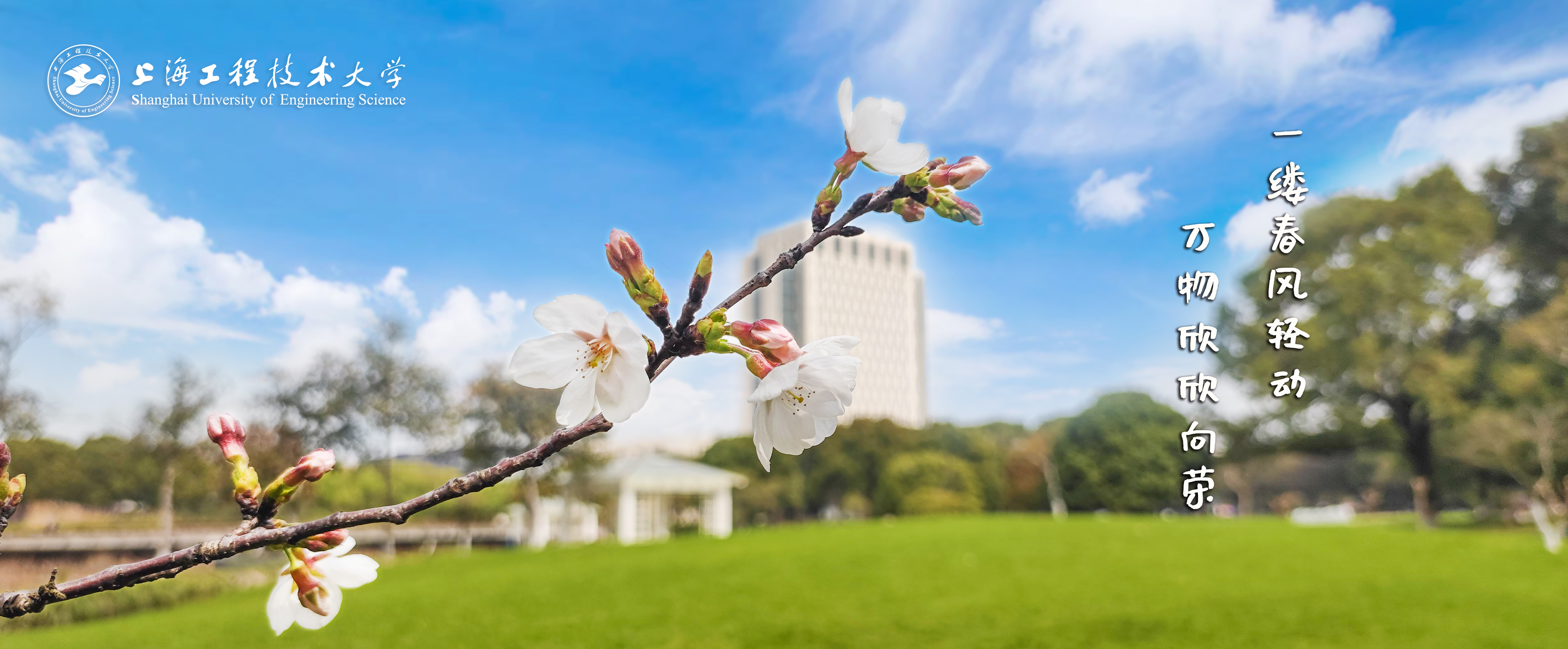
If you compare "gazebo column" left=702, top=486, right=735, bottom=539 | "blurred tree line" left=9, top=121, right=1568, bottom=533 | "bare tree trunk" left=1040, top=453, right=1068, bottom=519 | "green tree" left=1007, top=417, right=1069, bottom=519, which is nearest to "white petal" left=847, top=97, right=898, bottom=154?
"blurred tree line" left=9, top=121, right=1568, bottom=533

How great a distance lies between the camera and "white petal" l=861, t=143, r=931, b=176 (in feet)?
1.71

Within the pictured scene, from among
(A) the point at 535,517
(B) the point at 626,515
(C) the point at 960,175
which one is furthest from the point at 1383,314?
(C) the point at 960,175

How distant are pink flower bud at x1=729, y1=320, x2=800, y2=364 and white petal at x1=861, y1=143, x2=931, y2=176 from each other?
0.40 ft

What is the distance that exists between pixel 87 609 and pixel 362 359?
4.51m

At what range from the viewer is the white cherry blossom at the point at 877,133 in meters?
0.53

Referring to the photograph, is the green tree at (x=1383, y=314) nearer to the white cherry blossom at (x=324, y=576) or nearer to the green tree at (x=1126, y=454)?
the green tree at (x=1126, y=454)

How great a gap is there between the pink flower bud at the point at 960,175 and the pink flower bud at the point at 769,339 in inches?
6.2

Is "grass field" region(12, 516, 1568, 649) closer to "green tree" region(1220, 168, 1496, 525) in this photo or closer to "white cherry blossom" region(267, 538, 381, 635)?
"green tree" region(1220, 168, 1496, 525)

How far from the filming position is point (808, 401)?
0.54 metres

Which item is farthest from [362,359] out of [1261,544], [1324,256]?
[1324,256]

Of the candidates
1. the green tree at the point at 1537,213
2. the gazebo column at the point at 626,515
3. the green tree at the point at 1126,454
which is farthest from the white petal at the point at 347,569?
the green tree at the point at 1126,454

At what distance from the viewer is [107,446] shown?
1009 cm

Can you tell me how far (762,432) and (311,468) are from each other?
1.05 feet

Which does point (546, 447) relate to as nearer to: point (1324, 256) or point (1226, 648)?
point (1226, 648)
